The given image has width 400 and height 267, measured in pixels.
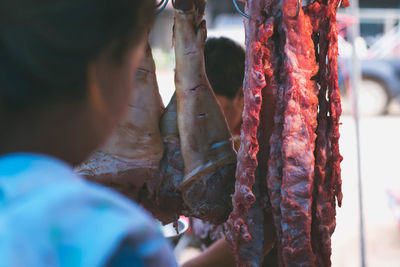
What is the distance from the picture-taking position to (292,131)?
120 centimetres

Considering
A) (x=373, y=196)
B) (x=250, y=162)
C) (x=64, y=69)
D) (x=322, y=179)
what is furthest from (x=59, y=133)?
(x=373, y=196)

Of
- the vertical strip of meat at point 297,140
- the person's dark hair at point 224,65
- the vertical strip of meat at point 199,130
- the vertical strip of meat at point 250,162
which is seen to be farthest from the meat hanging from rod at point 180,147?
the person's dark hair at point 224,65

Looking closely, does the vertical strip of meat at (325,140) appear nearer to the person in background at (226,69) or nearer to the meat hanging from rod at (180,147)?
the meat hanging from rod at (180,147)

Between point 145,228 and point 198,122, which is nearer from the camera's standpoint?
point 145,228

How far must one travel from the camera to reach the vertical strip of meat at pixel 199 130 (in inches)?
54.4

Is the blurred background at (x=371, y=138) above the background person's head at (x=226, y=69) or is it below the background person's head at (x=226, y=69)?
below

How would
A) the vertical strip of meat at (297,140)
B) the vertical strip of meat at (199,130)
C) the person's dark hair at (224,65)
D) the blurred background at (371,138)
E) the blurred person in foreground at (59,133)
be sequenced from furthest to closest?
the blurred background at (371,138), the person's dark hair at (224,65), the vertical strip of meat at (199,130), the vertical strip of meat at (297,140), the blurred person in foreground at (59,133)

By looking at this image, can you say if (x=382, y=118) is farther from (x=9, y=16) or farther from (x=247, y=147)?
(x=9, y=16)

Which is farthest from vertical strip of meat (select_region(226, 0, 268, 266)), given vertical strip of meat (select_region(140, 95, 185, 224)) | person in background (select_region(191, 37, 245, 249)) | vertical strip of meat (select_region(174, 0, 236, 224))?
person in background (select_region(191, 37, 245, 249))

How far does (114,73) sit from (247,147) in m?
0.66

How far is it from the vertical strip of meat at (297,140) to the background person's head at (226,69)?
34.4 inches

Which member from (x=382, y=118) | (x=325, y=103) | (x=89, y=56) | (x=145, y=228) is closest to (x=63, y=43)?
(x=89, y=56)

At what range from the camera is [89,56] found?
0.58 meters

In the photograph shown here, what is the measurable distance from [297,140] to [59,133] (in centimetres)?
73
